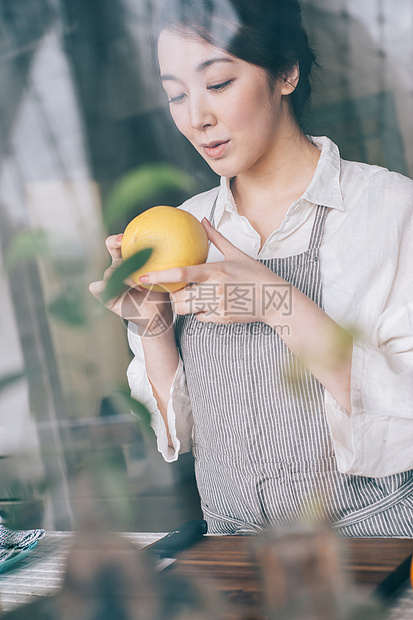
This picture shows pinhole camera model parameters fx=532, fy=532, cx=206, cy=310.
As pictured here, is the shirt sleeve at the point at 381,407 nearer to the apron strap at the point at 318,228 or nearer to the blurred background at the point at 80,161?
the apron strap at the point at 318,228

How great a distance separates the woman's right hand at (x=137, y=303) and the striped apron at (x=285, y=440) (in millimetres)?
58

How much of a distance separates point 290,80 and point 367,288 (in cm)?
22

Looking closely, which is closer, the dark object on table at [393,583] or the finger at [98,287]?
the dark object on table at [393,583]

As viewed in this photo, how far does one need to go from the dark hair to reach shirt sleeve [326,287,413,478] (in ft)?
0.82

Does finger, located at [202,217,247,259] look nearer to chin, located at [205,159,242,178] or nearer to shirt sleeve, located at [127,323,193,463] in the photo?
chin, located at [205,159,242,178]

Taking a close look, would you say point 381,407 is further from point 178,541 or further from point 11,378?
point 11,378

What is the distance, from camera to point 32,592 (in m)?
0.42

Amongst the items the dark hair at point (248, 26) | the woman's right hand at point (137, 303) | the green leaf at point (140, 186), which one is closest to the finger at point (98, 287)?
the woman's right hand at point (137, 303)

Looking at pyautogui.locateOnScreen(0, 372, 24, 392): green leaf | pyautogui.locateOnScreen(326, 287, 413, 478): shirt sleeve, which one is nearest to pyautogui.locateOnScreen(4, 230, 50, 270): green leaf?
pyautogui.locateOnScreen(0, 372, 24, 392): green leaf

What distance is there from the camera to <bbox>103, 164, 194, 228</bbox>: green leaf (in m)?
0.56

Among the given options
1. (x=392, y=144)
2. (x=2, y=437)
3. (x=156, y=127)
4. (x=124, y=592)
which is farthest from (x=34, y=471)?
(x=392, y=144)

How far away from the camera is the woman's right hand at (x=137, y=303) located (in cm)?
44

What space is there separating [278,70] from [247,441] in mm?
355

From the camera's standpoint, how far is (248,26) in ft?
1.54
